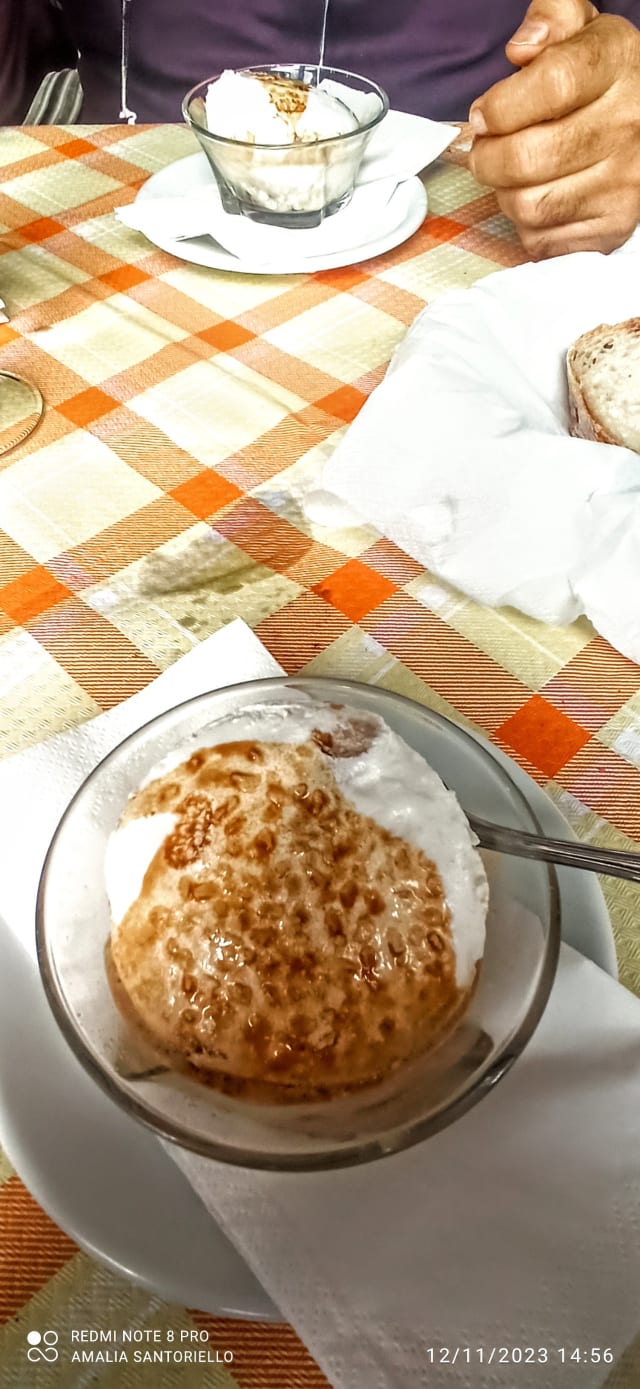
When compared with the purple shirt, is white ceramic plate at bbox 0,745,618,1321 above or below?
below

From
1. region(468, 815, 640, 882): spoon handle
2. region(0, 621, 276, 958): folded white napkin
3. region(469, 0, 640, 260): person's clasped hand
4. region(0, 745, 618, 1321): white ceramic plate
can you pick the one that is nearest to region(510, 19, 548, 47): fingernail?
region(469, 0, 640, 260): person's clasped hand

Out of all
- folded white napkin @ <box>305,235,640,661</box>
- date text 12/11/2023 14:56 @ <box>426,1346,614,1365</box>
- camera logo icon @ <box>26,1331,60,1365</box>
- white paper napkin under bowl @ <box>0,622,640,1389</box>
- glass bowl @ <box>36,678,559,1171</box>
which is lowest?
camera logo icon @ <box>26,1331,60,1365</box>

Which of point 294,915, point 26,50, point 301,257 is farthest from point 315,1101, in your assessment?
point 26,50

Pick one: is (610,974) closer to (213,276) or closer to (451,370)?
(451,370)

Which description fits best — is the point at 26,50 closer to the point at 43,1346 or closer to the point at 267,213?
the point at 267,213

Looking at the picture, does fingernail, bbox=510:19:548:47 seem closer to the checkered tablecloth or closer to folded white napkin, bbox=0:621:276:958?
the checkered tablecloth

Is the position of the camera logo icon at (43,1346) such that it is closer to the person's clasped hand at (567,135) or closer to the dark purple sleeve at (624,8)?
the person's clasped hand at (567,135)

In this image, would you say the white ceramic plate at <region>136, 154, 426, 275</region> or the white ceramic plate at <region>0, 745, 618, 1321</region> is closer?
the white ceramic plate at <region>0, 745, 618, 1321</region>
